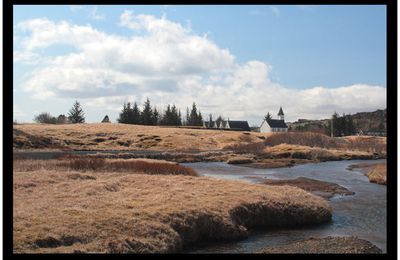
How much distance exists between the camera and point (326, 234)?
21.1 metres

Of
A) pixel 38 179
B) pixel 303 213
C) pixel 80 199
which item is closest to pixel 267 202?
pixel 303 213

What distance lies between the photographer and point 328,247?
1820cm

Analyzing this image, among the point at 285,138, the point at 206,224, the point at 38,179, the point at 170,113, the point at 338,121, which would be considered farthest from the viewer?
the point at 170,113

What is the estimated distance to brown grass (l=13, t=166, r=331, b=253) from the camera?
15.6 meters

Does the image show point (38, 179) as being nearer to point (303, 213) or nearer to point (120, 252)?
point (120, 252)

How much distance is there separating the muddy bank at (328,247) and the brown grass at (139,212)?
8.95ft

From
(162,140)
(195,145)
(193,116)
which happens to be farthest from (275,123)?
(162,140)

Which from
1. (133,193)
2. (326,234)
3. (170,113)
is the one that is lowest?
(326,234)

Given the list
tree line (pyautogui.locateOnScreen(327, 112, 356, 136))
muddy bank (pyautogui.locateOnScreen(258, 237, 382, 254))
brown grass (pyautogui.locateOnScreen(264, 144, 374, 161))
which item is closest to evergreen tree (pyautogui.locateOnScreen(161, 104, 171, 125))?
tree line (pyautogui.locateOnScreen(327, 112, 356, 136))

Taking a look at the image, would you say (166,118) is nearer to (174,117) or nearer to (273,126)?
(174,117)

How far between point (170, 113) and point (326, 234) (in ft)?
471
